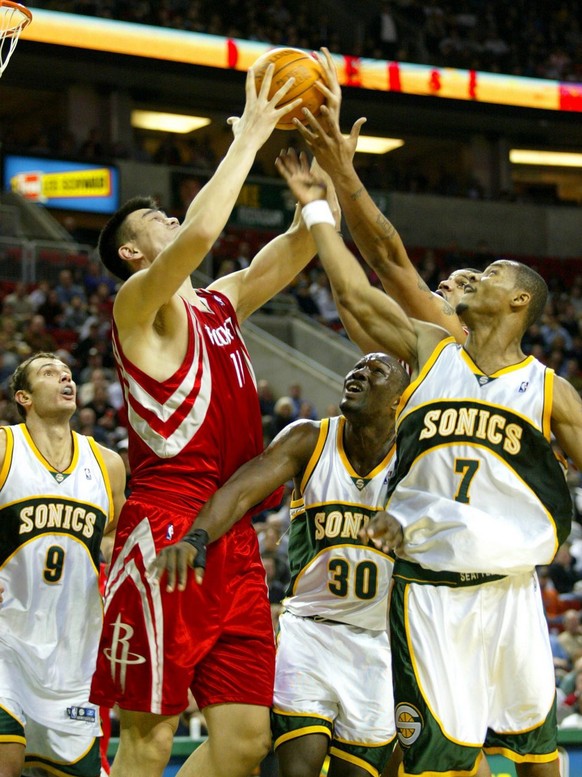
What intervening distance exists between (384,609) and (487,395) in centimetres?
129

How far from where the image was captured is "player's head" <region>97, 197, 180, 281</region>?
179 inches

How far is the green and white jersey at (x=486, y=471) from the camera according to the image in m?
4.17

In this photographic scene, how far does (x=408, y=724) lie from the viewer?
13.5 ft

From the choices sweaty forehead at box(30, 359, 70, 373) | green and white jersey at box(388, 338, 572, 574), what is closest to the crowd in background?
sweaty forehead at box(30, 359, 70, 373)

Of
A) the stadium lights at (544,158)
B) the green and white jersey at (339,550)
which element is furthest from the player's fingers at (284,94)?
the stadium lights at (544,158)

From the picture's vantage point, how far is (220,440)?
4332 mm

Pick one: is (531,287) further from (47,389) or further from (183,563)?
(47,389)

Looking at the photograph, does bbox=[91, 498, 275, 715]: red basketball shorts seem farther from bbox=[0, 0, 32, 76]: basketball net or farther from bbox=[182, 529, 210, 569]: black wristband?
bbox=[0, 0, 32, 76]: basketball net

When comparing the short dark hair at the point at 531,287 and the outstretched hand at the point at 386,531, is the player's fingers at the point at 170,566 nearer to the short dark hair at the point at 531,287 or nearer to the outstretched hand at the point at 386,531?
the outstretched hand at the point at 386,531

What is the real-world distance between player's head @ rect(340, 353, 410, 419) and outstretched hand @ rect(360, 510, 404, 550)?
0.98 meters

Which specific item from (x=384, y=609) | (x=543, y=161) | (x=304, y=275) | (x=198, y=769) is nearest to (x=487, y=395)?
(x=384, y=609)

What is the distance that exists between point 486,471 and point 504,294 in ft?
2.17

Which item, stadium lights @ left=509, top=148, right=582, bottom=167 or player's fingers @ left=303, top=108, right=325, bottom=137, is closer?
player's fingers @ left=303, top=108, right=325, bottom=137

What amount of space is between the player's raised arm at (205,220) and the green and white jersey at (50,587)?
1.71 m
